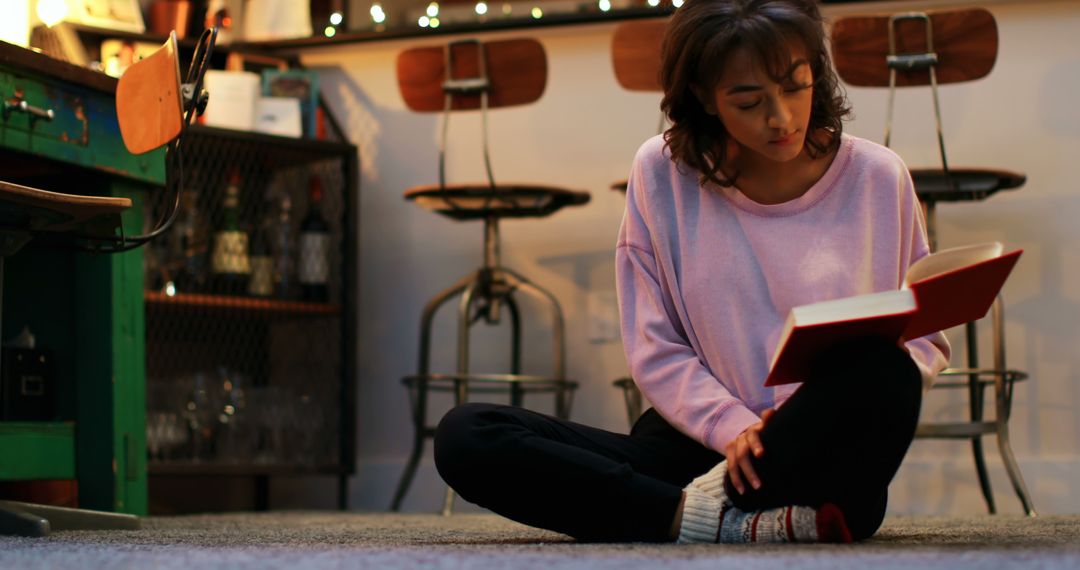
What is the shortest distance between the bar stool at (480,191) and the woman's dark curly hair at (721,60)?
122 centimetres

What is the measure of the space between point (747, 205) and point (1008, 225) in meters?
1.68

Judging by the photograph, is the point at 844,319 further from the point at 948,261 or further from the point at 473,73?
the point at 473,73

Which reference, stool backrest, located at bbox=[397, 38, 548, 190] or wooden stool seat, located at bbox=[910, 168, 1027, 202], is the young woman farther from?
stool backrest, located at bbox=[397, 38, 548, 190]

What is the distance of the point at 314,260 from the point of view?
327cm

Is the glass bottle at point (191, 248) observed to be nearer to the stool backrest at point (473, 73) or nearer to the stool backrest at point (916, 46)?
the stool backrest at point (473, 73)

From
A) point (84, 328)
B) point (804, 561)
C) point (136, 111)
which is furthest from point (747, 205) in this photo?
point (84, 328)

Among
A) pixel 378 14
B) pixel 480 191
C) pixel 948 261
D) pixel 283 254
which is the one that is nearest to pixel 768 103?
pixel 948 261

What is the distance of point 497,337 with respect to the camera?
3.35 meters

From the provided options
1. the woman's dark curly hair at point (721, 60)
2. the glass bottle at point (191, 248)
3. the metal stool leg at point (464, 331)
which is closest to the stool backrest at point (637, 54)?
the metal stool leg at point (464, 331)

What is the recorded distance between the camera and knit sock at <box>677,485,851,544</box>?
1.28 meters

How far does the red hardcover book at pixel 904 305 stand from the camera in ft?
3.77

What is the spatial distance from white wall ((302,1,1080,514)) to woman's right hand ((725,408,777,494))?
1.80 metres

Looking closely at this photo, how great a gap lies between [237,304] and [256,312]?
137 millimetres

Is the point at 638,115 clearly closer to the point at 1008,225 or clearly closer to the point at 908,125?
the point at 908,125
